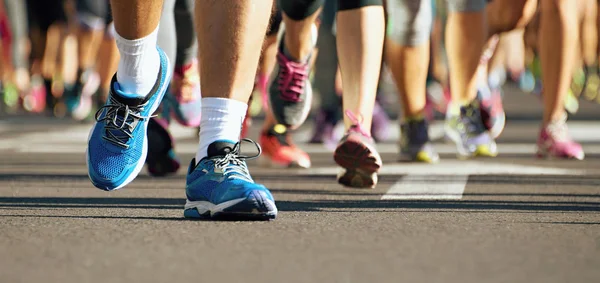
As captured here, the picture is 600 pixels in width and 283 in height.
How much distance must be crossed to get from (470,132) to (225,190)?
3.79 metres

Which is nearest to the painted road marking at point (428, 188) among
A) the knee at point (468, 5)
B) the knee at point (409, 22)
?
the knee at point (409, 22)

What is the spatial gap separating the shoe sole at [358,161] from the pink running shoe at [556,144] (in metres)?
2.41

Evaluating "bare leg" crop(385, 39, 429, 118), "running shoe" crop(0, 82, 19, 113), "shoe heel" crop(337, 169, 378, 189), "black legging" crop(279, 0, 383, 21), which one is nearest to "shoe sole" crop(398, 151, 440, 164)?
"bare leg" crop(385, 39, 429, 118)

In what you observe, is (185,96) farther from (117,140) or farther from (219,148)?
(219,148)

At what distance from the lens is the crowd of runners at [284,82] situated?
4.12 metres

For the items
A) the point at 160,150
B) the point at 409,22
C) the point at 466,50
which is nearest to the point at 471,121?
the point at 466,50

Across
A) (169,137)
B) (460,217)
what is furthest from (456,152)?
(460,217)

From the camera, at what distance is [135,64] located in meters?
4.32

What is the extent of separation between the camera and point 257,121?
Result: 12789 mm

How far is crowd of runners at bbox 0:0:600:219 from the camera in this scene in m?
4.12

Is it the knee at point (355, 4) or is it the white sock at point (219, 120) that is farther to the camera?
the knee at point (355, 4)

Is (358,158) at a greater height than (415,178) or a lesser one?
greater

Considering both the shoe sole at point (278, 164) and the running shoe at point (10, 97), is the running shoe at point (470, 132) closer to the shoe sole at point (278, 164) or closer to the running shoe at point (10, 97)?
the shoe sole at point (278, 164)

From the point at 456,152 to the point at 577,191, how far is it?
288 cm
